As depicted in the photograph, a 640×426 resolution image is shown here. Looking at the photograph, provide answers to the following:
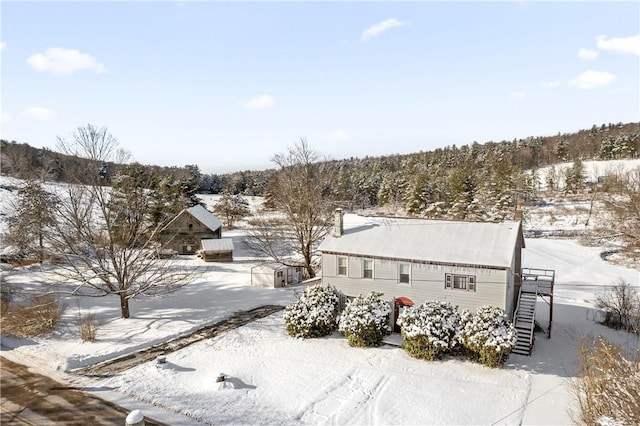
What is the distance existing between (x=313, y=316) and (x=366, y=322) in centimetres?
295

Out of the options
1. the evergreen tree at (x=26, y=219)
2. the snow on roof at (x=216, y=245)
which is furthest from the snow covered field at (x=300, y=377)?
the snow on roof at (x=216, y=245)

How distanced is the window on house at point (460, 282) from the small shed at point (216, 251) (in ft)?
89.4

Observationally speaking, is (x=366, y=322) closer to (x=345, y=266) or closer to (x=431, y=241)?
(x=345, y=266)

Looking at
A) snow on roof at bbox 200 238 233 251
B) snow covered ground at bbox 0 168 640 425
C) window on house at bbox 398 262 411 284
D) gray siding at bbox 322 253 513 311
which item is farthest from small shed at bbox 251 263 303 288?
window on house at bbox 398 262 411 284

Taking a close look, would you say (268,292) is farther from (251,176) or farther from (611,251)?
(251,176)

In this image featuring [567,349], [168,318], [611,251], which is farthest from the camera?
[611,251]

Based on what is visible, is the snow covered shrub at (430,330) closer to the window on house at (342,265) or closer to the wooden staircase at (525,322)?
the wooden staircase at (525,322)

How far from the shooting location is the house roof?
2020cm

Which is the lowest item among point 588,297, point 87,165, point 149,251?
point 588,297

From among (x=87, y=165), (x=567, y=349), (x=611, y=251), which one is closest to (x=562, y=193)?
(x=611, y=251)

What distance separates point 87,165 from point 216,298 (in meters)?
12.1

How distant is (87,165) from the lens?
73.9 feet

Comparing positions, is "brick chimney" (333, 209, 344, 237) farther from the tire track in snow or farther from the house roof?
the tire track in snow

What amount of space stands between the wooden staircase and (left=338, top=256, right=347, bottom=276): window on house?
9205 millimetres
